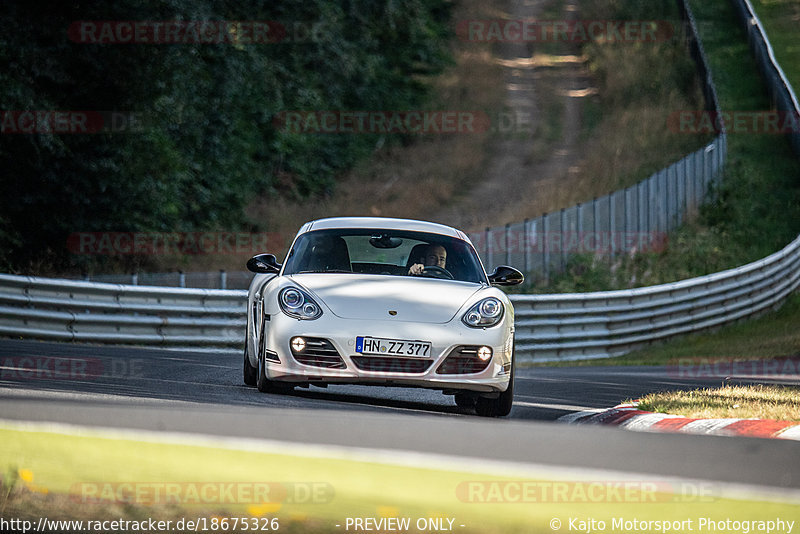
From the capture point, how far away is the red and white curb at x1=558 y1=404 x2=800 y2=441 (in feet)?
22.6

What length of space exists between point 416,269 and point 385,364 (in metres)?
1.40

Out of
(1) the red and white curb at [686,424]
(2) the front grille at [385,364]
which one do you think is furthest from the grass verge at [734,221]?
(1) the red and white curb at [686,424]

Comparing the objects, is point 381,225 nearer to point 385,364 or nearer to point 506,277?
point 506,277

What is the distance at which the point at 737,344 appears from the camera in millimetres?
21891

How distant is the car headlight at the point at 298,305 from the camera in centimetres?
903

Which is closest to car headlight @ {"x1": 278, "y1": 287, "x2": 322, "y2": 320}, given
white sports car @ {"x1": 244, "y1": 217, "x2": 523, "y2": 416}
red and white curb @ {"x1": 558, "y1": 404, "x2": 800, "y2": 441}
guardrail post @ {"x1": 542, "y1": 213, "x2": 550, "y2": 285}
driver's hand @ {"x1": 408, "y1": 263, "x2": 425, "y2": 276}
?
white sports car @ {"x1": 244, "y1": 217, "x2": 523, "y2": 416}

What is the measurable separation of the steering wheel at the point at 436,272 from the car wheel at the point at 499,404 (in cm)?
98

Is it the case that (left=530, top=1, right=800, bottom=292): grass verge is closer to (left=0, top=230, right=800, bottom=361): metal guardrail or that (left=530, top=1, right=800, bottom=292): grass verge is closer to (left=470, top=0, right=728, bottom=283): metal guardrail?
(left=470, top=0, right=728, bottom=283): metal guardrail

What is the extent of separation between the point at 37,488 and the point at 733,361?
52.0ft

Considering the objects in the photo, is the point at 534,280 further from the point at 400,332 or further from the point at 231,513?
the point at 231,513

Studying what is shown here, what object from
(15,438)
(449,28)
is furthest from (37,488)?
(449,28)

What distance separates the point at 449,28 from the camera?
52.8 metres

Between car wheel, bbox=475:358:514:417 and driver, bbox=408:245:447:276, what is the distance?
1.14 metres

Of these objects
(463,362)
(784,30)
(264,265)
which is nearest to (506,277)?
(463,362)
